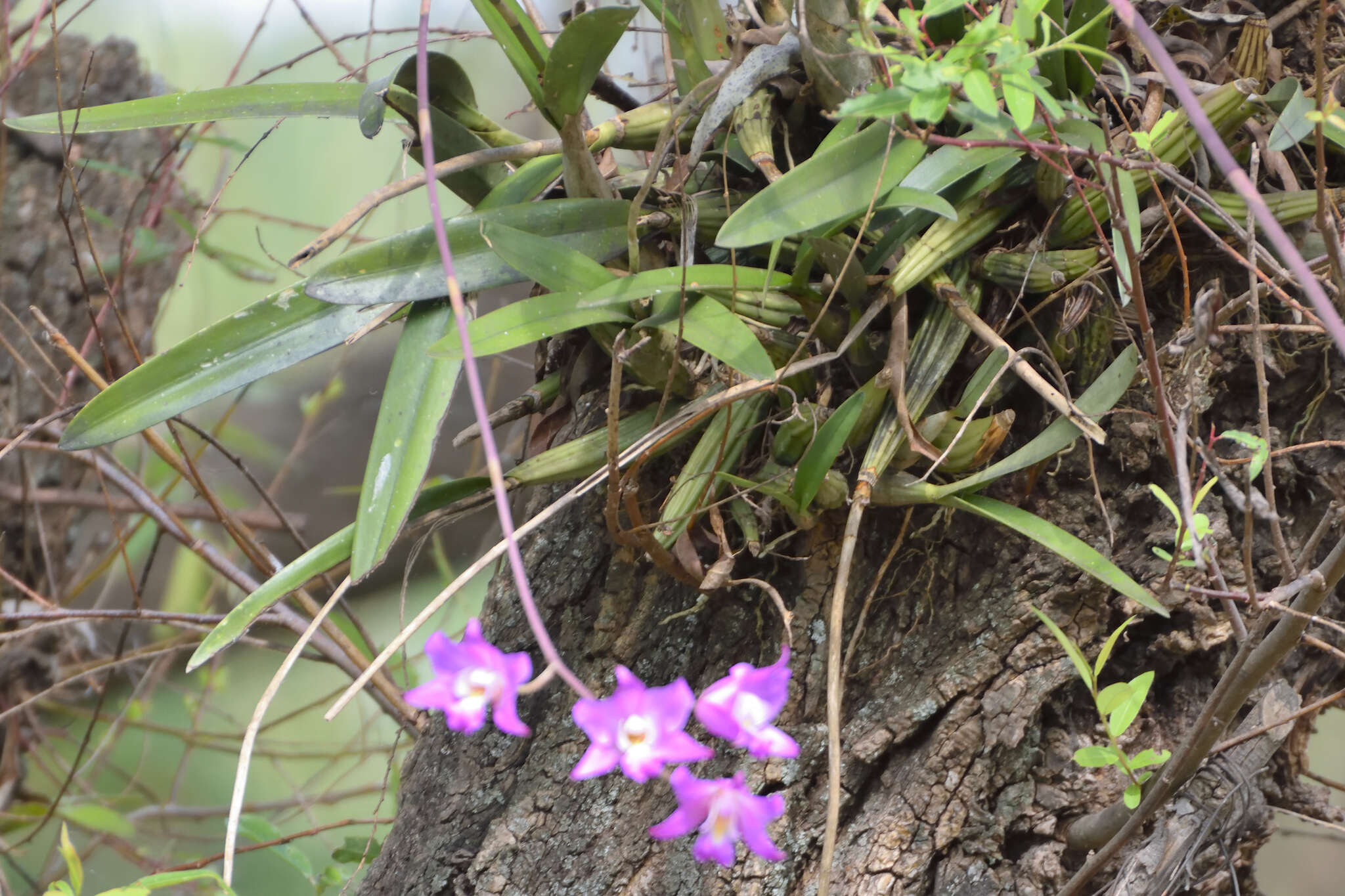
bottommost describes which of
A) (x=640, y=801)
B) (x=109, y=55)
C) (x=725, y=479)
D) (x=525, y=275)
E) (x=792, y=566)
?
(x=640, y=801)

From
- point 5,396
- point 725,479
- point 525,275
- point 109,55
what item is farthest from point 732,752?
point 109,55

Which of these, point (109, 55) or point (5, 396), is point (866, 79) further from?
point (109, 55)

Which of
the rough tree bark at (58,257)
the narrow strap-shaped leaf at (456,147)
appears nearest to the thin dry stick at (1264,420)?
the narrow strap-shaped leaf at (456,147)

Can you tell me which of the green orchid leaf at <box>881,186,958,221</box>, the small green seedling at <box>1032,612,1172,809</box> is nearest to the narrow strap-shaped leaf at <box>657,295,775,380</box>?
the green orchid leaf at <box>881,186,958,221</box>

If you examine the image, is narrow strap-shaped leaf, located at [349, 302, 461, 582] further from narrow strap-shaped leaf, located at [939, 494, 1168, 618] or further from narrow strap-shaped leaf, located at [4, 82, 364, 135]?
narrow strap-shaped leaf, located at [939, 494, 1168, 618]

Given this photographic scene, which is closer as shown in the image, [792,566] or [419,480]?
[419,480]

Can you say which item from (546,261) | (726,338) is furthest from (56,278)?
(726,338)
